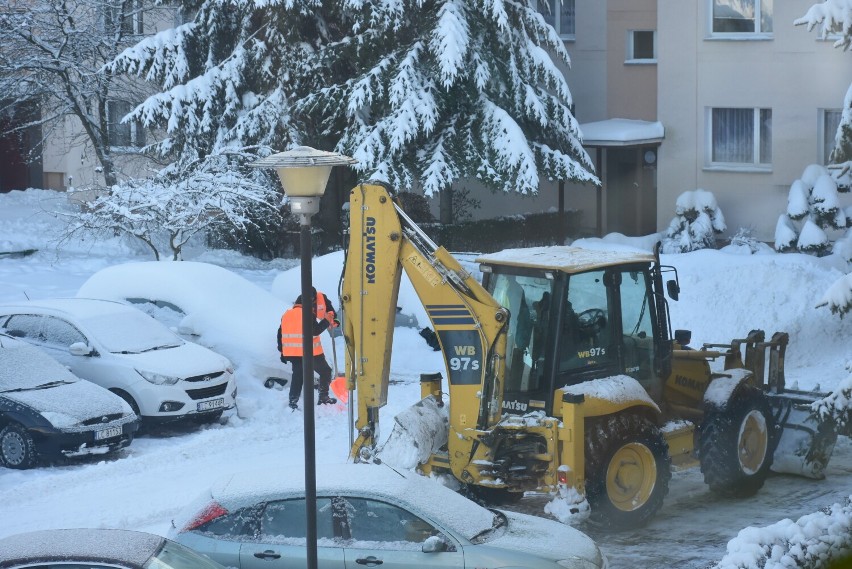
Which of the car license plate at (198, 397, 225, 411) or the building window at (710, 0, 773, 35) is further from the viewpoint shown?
the building window at (710, 0, 773, 35)

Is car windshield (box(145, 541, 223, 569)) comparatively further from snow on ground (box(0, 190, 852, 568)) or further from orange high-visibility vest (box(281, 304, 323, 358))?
orange high-visibility vest (box(281, 304, 323, 358))

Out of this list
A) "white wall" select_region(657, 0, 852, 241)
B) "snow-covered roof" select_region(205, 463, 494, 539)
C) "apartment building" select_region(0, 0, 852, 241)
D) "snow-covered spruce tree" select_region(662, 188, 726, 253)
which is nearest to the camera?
"snow-covered roof" select_region(205, 463, 494, 539)

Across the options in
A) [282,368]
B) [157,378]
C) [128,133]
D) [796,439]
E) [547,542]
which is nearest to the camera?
[547,542]

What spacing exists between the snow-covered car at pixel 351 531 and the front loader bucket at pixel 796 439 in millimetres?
4785

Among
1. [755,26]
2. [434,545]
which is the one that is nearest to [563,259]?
[434,545]

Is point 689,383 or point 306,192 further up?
point 306,192

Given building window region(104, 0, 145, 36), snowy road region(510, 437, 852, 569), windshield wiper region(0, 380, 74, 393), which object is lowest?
snowy road region(510, 437, 852, 569)

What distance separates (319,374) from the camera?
16.0 meters

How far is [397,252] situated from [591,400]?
2118mm

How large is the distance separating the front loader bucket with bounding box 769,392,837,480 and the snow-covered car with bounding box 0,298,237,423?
22.1 feet

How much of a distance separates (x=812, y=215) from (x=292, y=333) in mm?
13634

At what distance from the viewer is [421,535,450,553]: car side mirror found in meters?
8.27

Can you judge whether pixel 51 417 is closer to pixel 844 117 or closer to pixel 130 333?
pixel 130 333

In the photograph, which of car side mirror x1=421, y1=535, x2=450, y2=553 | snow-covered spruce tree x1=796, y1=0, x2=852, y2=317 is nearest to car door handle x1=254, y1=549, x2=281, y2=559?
car side mirror x1=421, y1=535, x2=450, y2=553
